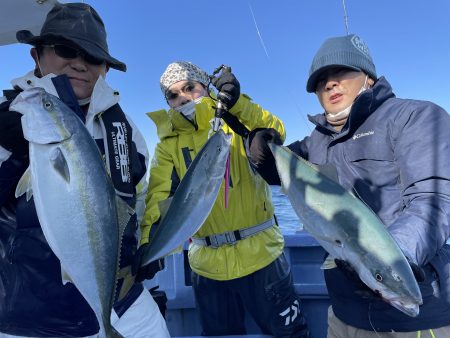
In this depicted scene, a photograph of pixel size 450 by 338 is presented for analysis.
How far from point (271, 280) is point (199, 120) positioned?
64.3 inches

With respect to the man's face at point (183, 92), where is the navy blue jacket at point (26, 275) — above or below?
below

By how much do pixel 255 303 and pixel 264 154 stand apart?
4.67ft

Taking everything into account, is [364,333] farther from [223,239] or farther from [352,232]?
[223,239]

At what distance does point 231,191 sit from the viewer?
10.7ft

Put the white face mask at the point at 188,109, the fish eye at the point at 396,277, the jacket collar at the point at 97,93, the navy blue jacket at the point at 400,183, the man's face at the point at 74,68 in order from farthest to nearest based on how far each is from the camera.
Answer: the white face mask at the point at 188,109
the man's face at the point at 74,68
the jacket collar at the point at 97,93
the navy blue jacket at the point at 400,183
the fish eye at the point at 396,277

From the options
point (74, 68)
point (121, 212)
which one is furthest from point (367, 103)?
point (74, 68)

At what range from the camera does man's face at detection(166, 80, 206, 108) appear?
3.57 m

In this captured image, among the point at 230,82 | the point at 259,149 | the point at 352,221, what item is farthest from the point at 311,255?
the point at 352,221

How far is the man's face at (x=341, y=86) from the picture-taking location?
2.33 meters

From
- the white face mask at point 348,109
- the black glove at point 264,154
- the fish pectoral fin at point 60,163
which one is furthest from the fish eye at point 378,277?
the fish pectoral fin at point 60,163

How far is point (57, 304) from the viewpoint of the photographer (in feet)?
6.88

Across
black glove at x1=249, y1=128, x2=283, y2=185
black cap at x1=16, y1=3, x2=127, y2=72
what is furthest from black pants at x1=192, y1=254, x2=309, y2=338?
black cap at x1=16, y1=3, x2=127, y2=72

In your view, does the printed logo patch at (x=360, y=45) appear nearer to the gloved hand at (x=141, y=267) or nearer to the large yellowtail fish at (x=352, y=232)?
the large yellowtail fish at (x=352, y=232)

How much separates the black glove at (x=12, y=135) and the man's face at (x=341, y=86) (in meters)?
1.94
